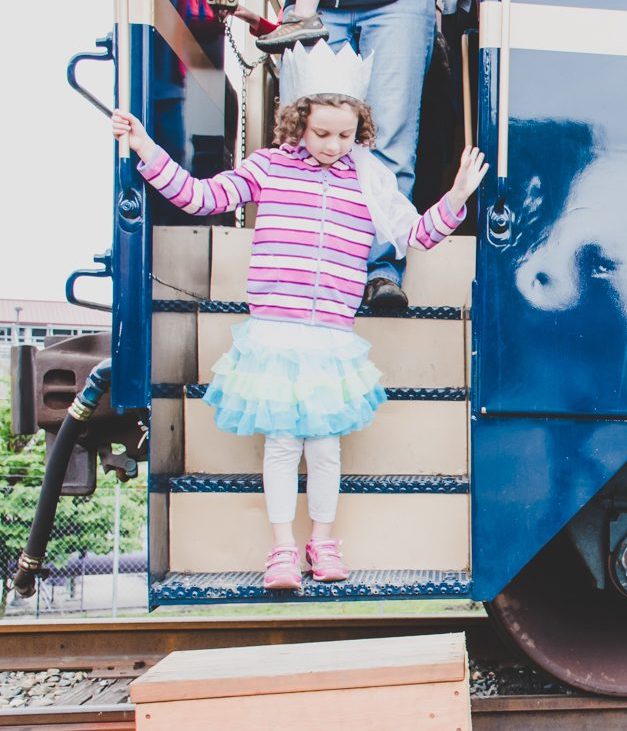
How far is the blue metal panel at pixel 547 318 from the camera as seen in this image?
2.00 m

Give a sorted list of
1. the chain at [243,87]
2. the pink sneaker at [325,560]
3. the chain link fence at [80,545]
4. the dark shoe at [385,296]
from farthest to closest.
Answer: the chain link fence at [80,545] → the chain at [243,87] → the dark shoe at [385,296] → the pink sneaker at [325,560]

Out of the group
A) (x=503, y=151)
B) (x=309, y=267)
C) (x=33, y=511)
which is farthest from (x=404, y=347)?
(x=33, y=511)

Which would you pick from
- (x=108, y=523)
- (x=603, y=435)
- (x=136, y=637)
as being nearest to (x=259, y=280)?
(x=603, y=435)

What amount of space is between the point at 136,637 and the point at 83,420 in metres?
1.06

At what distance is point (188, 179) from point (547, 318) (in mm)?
1047

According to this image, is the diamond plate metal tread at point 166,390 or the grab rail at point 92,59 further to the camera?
the grab rail at point 92,59

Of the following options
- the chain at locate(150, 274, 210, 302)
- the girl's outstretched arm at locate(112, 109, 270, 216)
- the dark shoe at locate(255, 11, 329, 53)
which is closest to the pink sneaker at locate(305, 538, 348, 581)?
the chain at locate(150, 274, 210, 302)

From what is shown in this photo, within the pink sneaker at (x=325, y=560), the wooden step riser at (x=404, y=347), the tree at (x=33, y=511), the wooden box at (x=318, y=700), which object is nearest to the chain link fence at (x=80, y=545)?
the tree at (x=33, y=511)

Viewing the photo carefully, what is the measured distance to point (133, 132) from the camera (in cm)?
197

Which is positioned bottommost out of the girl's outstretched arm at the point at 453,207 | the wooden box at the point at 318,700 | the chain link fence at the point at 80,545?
the chain link fence at the point at 80,545

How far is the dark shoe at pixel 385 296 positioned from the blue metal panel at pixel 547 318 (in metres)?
0.42

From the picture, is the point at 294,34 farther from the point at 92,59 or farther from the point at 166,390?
the point at 166,390

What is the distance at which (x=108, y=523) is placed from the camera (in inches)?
674

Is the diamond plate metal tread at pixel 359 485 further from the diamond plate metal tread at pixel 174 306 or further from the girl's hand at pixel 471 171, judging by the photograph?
the girl's hand at pixel 471 171
